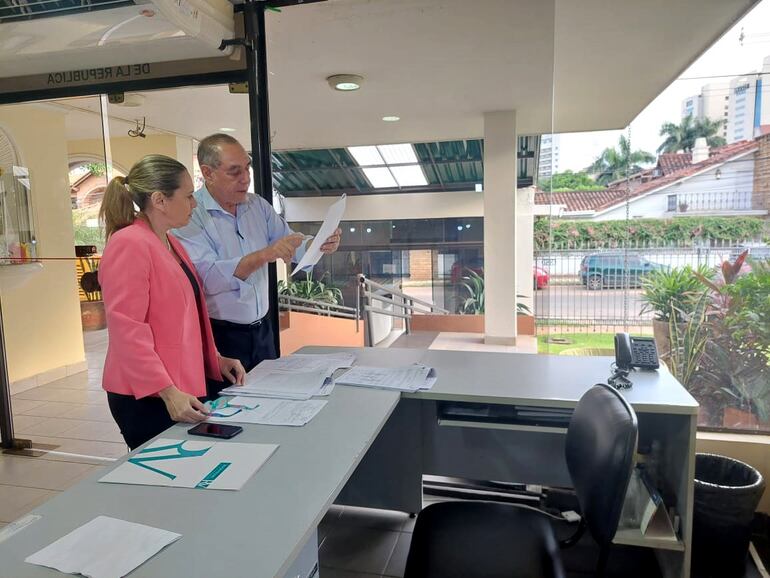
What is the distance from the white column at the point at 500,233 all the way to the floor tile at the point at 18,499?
4.48 metres

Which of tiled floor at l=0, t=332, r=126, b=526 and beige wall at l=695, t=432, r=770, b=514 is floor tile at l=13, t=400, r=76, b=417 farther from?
beige wall at l=695, t=432, r=770, b=514

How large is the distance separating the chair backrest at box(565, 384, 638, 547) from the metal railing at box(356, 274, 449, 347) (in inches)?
149

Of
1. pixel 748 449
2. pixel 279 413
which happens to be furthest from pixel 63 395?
pixel 748 449

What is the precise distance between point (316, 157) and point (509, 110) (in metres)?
2.47

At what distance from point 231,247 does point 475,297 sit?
4822mm

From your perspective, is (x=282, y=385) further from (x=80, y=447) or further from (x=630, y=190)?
(x=80, y=447)

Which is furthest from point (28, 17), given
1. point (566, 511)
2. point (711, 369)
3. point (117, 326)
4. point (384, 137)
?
point (384, 137)

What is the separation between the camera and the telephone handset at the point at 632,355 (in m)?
1.73

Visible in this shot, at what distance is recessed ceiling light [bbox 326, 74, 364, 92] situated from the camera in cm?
385

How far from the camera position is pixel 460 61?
3.58 meters

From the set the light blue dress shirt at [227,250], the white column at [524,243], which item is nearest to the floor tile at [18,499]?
the light blue dress shirt at [227,250]

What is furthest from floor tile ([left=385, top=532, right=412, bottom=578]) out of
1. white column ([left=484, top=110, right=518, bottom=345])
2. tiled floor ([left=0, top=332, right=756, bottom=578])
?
white column ([left=484, top=110, right=518, bottom=345])

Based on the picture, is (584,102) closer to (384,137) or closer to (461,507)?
(384,137)

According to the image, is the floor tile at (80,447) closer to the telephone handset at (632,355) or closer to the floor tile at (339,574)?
the floor tile at (339,574)
